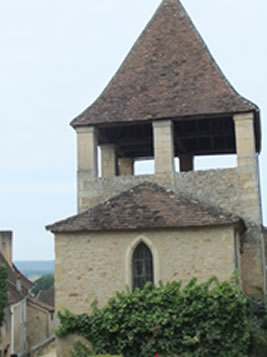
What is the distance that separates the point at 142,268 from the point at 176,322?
1486 millimetres

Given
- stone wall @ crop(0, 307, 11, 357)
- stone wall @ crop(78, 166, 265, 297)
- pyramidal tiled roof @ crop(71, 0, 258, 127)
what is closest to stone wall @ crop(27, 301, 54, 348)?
stone wall @ crop(0, 307, 11, 357)

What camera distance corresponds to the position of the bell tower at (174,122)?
588 inches

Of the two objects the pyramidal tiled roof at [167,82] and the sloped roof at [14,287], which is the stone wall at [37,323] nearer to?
the sloped roof at [14,287]

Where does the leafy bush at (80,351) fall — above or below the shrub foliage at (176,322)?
below

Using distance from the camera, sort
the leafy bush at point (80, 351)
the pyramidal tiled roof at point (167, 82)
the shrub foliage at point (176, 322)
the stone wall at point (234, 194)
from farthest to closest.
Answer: the pyramidal tiled roof at point (167, 82) → the stone wall at point (234, 194) → the leafy bush at point (80, 351) → the shrub foliage at point (176, 322)

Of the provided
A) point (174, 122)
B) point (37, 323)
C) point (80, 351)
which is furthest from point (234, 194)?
point (37, 323)

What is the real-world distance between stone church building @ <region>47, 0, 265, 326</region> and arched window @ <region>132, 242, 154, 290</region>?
0.07 feet

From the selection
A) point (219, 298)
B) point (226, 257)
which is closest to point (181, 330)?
point (219, 298)

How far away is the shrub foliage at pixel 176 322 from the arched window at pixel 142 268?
406 mm

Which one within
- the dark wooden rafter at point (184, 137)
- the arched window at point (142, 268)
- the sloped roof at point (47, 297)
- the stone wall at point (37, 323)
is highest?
the dark wooden rafter at point (184, 137)

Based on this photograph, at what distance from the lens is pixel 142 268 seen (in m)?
13.2

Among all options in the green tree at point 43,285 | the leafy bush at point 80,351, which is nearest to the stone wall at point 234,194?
the leafy bush at point 80,351

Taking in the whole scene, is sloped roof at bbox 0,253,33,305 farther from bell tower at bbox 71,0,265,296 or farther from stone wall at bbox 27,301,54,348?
bell tower at bbox 71,0,265,296

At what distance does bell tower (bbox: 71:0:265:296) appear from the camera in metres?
14.9
